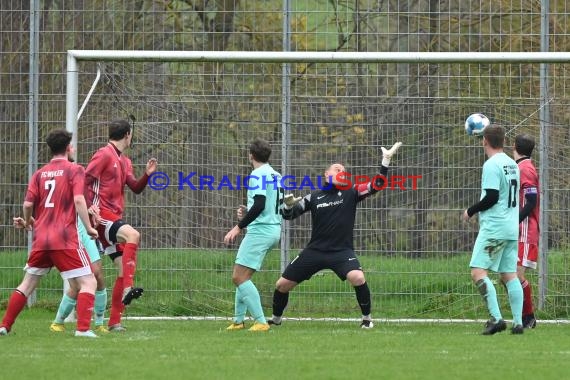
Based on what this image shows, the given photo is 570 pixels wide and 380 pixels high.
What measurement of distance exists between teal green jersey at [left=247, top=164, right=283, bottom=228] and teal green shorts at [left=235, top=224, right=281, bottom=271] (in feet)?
0.26

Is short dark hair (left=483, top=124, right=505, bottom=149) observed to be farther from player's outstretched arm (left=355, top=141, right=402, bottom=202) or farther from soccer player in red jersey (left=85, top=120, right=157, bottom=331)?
soccer player in red jersey (left=85, top=120, right=157, bottom=331)

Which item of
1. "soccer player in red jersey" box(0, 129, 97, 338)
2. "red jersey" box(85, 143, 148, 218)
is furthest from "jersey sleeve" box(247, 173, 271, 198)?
"soccer player in red jersey" box(0, 129, 97, 338)

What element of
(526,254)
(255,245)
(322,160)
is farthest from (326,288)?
(526,254)

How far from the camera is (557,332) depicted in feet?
40.8

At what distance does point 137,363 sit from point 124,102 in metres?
6.35

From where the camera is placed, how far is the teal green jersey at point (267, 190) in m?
12.2

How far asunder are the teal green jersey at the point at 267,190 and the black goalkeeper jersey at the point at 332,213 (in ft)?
0.45

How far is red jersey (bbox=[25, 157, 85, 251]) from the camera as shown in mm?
10867

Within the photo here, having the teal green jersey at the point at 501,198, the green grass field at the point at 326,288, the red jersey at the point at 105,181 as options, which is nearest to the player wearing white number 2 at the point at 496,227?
the teal green jersey at the point at 501,198

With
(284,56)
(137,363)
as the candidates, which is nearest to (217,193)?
(284,56)

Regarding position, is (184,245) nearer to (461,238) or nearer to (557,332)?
(461,238)

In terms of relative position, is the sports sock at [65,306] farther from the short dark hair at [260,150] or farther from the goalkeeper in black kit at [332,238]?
the short dark hair at [260,150]

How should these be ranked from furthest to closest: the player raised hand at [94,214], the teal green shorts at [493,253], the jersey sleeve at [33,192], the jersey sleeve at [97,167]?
the jersey sleeve at [97,167]
the player raised hand at [94,214]
the teal green shorts at [493,253]
the jersey sleeve at [33,192]

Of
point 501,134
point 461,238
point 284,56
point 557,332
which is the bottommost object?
point 557,332
